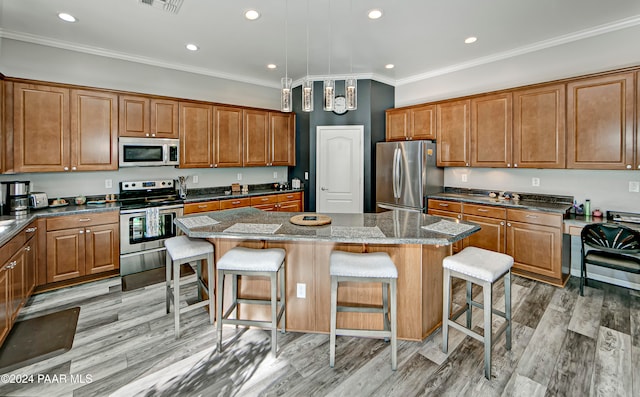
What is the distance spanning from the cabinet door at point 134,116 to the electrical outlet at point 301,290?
3225mm

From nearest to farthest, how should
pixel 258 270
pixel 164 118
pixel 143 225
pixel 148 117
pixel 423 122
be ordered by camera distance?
pixel 258 270 < pixel 143 225 < pixel 148 117 < pixel 164 118 < pixel 423 122

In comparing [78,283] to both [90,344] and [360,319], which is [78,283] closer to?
[90,344]

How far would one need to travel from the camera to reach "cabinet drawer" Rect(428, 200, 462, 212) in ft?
14.4

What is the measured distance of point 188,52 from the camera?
423 centimetres

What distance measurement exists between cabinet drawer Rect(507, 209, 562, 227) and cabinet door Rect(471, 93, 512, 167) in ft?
2.35

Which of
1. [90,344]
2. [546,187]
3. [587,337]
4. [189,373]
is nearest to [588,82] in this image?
[546,187]

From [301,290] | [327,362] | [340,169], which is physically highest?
[340,169]

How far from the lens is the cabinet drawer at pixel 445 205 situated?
440cm

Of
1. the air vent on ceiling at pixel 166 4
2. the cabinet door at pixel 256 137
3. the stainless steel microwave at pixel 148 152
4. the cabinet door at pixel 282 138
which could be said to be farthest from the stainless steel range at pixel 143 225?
the air vent on ceiling at pixel 166 4

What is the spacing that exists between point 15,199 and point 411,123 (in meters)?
5.36

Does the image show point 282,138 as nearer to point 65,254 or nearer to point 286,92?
point 286,92

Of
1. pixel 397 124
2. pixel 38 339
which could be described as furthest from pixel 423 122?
pixel 38 339

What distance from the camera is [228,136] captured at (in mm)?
4969

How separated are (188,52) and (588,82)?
5050 mm
